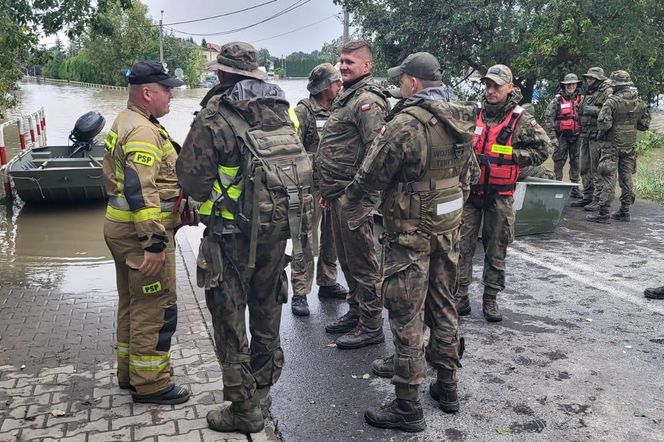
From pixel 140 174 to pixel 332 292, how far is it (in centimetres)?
274

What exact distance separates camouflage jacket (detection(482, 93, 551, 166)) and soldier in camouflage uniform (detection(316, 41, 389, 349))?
1121mm

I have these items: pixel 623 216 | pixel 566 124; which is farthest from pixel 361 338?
pixel 566 124

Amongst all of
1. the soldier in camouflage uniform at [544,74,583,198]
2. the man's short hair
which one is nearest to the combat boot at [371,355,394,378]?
the man's short hair

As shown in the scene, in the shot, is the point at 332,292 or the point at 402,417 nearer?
the point at 402,417

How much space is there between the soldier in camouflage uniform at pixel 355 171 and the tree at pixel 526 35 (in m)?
9.27

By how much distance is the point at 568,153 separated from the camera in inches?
425

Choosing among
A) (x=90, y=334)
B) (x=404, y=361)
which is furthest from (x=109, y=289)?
(x=404, y=361)

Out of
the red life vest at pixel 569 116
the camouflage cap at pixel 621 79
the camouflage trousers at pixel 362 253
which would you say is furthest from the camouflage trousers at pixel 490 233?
the red life vest at pixel 569 116

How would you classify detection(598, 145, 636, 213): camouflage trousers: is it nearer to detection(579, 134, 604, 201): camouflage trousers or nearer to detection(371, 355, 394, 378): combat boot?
detection(579, 134, 604, 201): camouflage trousers

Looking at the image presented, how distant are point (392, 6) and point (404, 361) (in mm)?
12053

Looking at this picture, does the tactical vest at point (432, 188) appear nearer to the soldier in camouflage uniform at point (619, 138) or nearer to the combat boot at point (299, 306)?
the combat boot at point (299, 306)

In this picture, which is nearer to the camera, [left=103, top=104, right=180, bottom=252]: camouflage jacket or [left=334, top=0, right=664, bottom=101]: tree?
[left=103, top=104, right=180, bottom=252]: camouflage jacket

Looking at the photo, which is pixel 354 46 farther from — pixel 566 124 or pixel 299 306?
pixel 566 124

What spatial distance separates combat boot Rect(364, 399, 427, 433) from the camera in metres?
3.56
